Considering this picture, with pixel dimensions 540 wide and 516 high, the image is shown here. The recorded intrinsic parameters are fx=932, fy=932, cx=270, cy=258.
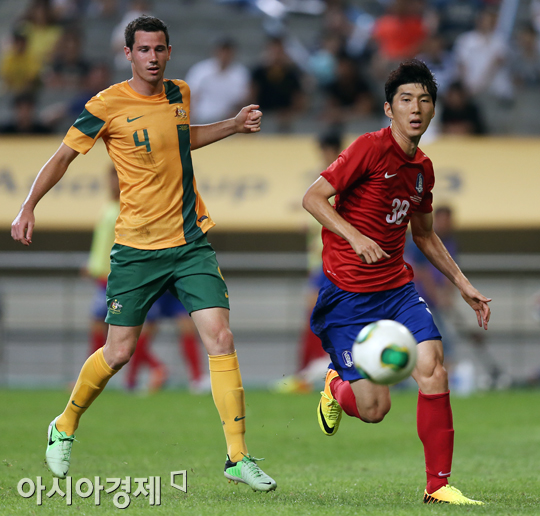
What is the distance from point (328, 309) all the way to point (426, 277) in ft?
19.3

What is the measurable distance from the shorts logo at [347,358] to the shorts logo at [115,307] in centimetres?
139

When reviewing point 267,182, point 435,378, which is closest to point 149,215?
point 435,378

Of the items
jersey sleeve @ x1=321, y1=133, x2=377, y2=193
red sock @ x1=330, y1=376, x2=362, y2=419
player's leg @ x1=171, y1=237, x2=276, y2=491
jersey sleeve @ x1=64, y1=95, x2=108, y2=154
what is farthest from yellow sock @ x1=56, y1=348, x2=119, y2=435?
jersey sleeve @ x1=321, y1=133, x2=377, y2=193

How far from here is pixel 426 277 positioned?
11461 mm

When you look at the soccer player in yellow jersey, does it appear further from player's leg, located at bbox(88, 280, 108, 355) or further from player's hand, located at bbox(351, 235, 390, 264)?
player's leg, located at bbox(88, 280, 108, 355)

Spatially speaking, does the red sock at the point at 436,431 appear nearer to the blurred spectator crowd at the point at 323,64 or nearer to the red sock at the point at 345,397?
the red sock at the point at 345,397

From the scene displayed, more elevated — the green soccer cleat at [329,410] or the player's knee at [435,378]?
the player's knee at [435,378]

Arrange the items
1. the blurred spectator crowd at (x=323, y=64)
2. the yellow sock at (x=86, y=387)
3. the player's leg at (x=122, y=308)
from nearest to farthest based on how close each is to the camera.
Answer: the player's leg at (x=122, y=308) < the yellow sock at (x=86, y=387) < the blurred spectator crowd at (x=323, y=64)

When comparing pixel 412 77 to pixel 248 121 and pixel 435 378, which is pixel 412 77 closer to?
pixel 248 121

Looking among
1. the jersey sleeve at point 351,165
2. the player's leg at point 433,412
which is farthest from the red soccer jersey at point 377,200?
the player's leg at point 433,412

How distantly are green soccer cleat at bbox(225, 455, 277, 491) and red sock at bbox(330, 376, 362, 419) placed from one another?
778 mm

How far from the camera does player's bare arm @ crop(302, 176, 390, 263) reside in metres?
4.89

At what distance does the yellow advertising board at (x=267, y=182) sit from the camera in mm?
14750

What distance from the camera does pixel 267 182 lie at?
49.2 ft
